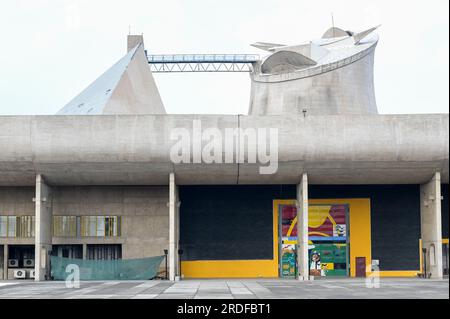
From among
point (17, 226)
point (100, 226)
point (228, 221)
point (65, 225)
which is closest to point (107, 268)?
point (100, 226)

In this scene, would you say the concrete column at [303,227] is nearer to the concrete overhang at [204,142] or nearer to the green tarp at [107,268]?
the concrete overhang at [204,142]

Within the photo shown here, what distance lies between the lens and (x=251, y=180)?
5212cm

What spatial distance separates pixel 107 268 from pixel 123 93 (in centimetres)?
1946

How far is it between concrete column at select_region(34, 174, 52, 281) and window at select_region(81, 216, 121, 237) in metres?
2.52

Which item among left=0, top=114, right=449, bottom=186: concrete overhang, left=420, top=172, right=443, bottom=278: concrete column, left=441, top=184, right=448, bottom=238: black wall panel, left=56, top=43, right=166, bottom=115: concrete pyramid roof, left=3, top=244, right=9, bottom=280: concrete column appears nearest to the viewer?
left=0, top=114, right=449, bottom=186: concrete overhang

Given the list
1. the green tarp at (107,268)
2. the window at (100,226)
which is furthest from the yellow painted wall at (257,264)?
the window at (100,226)

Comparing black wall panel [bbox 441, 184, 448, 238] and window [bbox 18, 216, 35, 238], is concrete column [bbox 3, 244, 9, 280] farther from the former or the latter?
black wall panel [bbox 441, 184, 448, 238]

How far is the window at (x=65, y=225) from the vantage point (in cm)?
5431

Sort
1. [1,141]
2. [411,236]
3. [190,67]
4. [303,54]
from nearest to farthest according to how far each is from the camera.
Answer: [1,141] < [411,236] < [303,54] < [190,67]

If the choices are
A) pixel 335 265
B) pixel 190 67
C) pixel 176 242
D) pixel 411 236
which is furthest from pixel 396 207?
pixel 190 67

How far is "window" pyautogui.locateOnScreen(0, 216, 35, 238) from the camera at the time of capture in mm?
54062

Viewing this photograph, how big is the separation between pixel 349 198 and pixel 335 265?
5.17 m

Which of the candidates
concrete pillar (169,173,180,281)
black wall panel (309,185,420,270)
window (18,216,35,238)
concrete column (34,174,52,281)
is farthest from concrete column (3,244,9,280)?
black wall panel (309,185,420,270)
